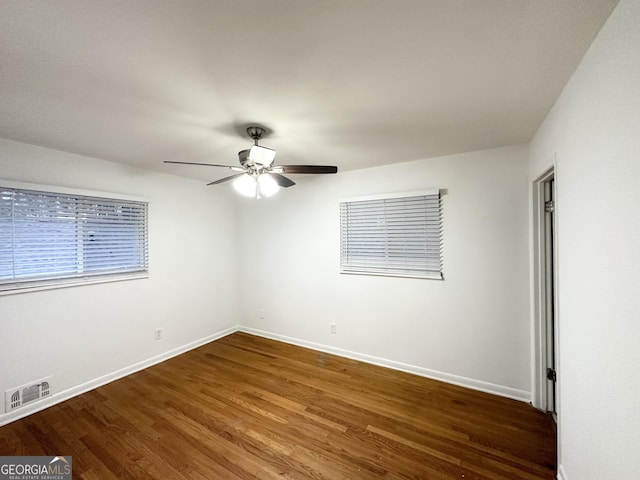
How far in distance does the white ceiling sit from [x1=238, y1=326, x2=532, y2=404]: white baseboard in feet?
7.64

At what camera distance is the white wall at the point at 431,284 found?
8.00 feet

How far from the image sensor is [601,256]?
1113 millimetres

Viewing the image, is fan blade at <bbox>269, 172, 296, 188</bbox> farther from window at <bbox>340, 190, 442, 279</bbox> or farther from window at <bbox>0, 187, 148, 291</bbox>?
window at <bbox>0, 187, 148, 291</bbox>

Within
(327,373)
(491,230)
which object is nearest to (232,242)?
(327,373)

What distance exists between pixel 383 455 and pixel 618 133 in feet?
7.18

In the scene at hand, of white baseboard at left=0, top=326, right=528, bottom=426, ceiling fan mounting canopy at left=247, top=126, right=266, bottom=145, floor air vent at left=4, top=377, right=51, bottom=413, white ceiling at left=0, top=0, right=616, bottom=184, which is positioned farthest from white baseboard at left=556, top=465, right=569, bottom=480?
floor air vent at left=4, top=377, right=51, bottom=413

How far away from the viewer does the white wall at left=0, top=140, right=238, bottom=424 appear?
7.47 feet

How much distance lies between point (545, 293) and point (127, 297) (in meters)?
4.20

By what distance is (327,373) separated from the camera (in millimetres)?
2932

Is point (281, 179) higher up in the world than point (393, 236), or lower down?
higher up

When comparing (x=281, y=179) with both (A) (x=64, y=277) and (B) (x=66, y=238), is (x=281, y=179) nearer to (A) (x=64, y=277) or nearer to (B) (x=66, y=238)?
(B) (x=66, y=238)

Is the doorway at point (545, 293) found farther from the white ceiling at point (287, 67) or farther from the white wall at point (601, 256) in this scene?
the white wall at point (601, 256)

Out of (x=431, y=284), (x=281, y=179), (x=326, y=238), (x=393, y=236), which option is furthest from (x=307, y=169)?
(x=431, y=284)

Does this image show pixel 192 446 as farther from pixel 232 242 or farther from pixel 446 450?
pixel 232 242
